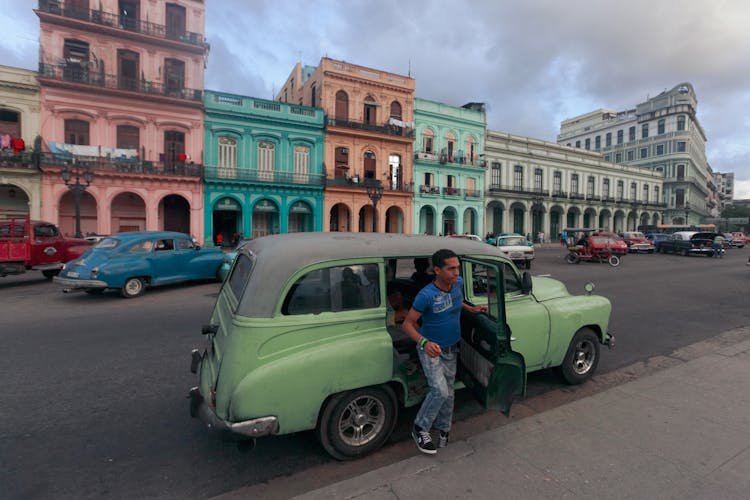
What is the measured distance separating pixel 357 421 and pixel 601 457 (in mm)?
2004

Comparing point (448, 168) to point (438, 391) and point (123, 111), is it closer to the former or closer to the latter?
point (123, 111)

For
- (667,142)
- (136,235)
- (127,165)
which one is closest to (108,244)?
(136,235)

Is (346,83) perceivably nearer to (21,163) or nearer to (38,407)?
(21,163)

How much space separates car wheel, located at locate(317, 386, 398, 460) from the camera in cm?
291

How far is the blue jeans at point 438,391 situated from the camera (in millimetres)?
2967

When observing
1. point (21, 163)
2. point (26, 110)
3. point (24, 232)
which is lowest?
point (24, 232)

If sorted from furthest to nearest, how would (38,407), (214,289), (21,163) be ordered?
(21,163) < (214,289) < (38,407)

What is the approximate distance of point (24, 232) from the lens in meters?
11.2

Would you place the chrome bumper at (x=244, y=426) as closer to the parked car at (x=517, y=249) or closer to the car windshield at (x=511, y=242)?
the parked car at (x=517, y=249)

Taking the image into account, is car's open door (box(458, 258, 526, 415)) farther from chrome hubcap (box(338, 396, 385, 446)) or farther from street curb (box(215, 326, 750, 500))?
chrome hubcap (box(338, 396, 385, 446))

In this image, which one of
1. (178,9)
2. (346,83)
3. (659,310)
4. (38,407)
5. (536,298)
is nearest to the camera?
(38,407)

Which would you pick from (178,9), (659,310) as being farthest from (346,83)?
(659,310)

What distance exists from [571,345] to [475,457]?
2.11 meters

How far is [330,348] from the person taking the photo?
9.34 feet
